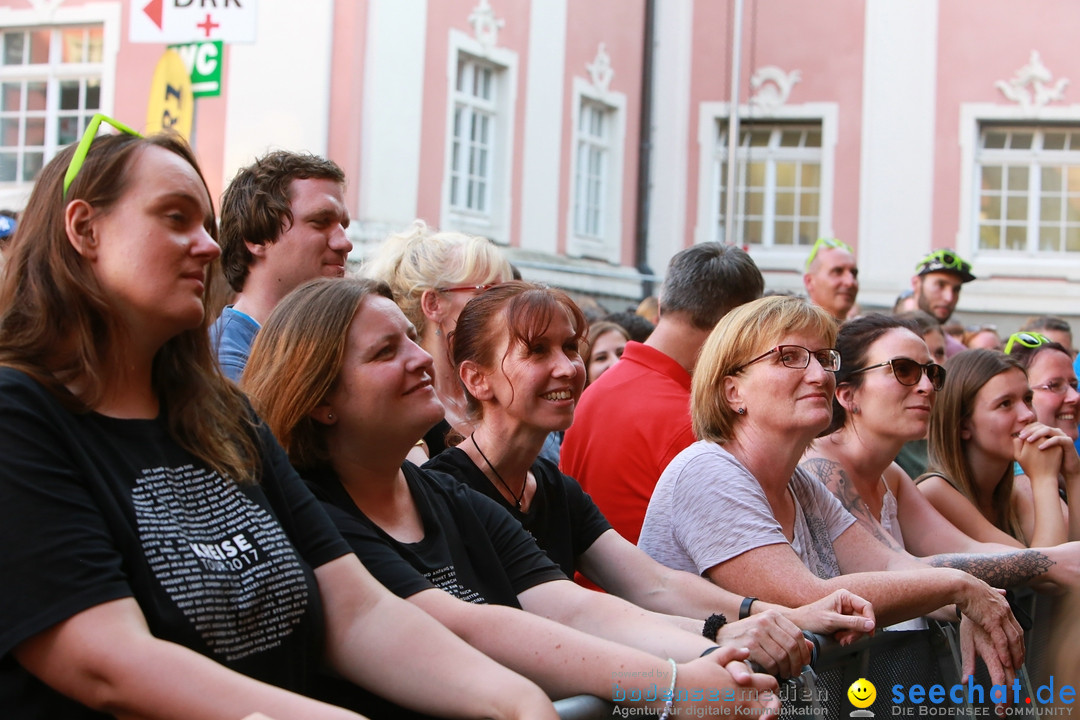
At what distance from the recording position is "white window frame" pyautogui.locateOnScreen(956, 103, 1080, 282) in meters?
17.1

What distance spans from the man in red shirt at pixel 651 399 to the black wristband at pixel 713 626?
1.20 m

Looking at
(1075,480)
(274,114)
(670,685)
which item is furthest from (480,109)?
(670,685)

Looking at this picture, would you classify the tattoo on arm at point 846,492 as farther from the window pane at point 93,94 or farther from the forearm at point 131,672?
the window pane at point 93,94

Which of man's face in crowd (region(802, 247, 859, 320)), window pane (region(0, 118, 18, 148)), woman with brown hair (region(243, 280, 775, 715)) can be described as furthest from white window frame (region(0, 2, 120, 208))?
woman with brown hair (region(243, 280, 775, 715))

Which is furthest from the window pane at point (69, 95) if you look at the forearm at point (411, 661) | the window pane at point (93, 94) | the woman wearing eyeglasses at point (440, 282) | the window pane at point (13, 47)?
the forearm at point (411, 661)

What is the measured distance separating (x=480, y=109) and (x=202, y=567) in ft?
44.9

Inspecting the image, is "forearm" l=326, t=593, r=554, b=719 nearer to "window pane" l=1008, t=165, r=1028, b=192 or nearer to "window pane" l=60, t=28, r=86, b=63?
"window pane" l=60, t=28, r=86, b=63

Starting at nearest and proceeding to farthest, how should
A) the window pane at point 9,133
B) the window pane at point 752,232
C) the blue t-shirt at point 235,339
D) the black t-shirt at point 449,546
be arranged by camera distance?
the black t-shirt at point 449,546
the blue t-shirt at point 235,339
the window pane at point 9,133
the window pane at point 752,232

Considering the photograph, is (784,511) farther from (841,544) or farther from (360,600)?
(360,600)

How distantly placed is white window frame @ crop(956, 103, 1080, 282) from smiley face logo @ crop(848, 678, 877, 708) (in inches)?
585

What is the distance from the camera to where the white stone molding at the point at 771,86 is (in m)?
17.8

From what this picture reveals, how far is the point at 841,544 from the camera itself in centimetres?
399

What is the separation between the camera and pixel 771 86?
1794 centimetres

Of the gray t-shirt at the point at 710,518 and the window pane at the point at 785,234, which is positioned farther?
the window pane at the point at 785,234
